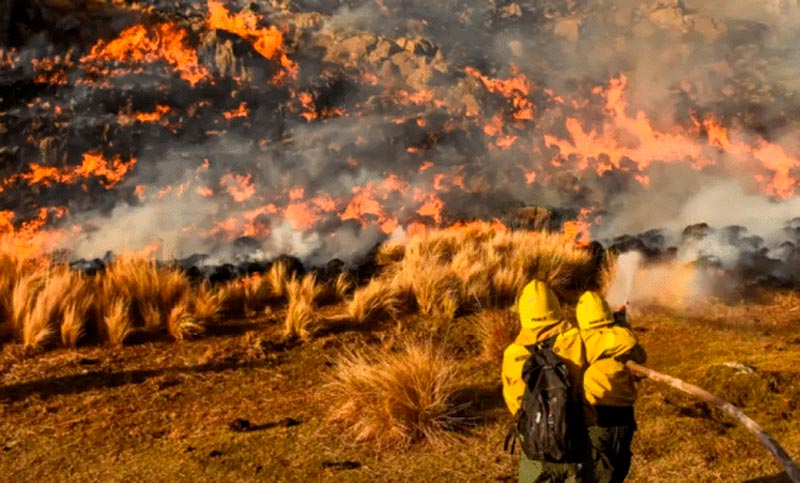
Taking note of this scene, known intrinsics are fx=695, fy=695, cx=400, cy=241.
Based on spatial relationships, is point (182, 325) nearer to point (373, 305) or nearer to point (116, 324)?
point (116, 324)

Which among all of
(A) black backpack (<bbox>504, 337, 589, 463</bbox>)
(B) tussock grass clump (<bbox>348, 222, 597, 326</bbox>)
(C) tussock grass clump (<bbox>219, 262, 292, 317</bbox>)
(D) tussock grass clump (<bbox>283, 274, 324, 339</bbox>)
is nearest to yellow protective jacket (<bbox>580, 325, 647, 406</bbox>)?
(A) black backpack (<bbox>504, 337, 589, 463</bbox>)

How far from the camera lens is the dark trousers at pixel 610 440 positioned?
3.66 m

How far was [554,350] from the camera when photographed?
134 inches

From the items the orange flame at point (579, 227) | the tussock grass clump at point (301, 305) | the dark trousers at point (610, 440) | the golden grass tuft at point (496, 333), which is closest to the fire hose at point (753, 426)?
the dark trousers at point (610, 440)

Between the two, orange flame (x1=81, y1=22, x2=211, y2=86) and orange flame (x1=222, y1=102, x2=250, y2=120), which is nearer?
orange flame (x1=222, y1=102, x2=250, y2=120)

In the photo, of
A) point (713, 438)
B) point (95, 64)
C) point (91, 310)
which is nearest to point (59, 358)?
point (91, 310)

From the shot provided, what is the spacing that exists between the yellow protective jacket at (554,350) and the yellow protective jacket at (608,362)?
12 centimetres

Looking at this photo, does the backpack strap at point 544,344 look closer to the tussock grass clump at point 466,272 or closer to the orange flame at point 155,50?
the tussock grass clump at point 466,272

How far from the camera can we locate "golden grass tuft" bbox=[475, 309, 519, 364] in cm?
808

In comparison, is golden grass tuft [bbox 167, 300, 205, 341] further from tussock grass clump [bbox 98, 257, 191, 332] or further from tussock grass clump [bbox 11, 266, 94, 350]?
tussock grass clump [bbox 11, 266, 94, 350]

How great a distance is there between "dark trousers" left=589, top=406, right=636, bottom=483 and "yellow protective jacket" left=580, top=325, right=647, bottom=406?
0.09 metres

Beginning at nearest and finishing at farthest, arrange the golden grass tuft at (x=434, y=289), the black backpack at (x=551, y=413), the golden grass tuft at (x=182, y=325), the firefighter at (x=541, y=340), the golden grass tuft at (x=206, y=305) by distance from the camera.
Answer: the black backpack at (x=551, y=413)
the firefighter at (x=541, y=340)
the golden grass tuft at (x=182, y=325)
the golden grass tuft at (x=206, y=305)
the golden grass tuft at (x=434, y=289)

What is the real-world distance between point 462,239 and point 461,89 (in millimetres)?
15099

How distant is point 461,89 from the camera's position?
27.2 meters
